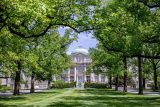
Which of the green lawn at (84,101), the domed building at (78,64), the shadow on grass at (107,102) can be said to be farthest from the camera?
the domed building at (78,64)

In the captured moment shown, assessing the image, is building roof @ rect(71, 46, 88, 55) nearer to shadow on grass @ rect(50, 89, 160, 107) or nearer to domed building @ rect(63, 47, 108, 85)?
domed building @ rect(63, 47, 108, 85)

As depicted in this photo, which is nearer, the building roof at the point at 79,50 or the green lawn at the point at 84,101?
the green lawn at the point at 84,101

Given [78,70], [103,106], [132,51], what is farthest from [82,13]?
[78,70]

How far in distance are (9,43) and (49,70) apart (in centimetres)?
2661

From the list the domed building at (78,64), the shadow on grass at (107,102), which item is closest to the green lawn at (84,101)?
the shadow on grass at (107,102)

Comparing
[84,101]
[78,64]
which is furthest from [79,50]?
[84,101]

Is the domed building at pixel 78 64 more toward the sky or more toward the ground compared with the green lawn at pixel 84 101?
more toward the sky

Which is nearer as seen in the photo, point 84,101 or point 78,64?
point 84,101

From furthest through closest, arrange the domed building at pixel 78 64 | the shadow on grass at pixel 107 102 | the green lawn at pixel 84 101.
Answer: the domed building at pixel 78 64
the green lawn at pixel 84 101
the shadow on grass at pixel 107 102

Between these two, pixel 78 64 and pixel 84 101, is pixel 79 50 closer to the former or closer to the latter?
pixel 78 64

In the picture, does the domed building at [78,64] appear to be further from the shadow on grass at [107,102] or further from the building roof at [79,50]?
the shadow on grass at [107,102]

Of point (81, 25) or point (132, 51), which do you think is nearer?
point (81, 25)

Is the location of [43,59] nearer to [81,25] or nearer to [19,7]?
[81,25]

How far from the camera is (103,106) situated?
26.1m
